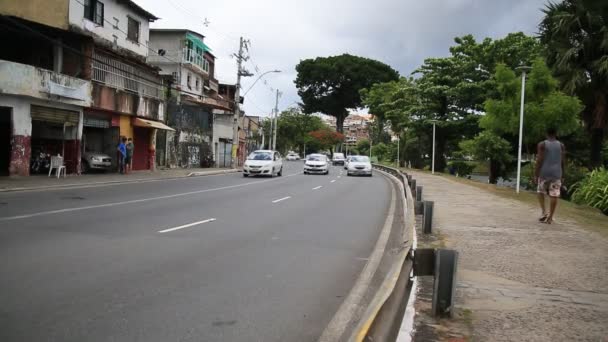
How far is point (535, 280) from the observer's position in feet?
20.0

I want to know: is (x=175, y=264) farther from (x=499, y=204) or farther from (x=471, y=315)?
(x=499, y=204)

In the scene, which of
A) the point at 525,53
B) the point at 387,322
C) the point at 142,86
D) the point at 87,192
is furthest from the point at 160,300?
the point at 525,53

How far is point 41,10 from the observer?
22.9m

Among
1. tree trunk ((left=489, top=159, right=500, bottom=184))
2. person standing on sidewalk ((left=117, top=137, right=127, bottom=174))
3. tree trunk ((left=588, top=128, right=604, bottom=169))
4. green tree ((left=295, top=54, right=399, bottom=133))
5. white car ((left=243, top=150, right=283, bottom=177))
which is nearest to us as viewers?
tree trunk ((left=588, top=128, right=604, bottom=169))

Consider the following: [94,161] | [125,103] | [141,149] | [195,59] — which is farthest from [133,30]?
[195,59]

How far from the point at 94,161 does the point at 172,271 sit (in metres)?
21.4

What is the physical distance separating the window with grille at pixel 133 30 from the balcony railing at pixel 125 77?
186 centimetres

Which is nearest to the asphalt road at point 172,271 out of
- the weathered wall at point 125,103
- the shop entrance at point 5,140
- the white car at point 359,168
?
the shop entrance at point 5,140

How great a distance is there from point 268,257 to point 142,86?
25432 millimetres

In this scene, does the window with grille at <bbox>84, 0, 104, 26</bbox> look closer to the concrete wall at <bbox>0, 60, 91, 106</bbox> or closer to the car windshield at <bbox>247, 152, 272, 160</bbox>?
the concrete wall at <bbox>0, 60, 91, 106</bbox>

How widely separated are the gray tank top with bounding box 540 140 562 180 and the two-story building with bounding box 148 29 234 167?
27800 mm

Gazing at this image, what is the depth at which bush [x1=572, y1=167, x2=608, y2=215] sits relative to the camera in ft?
52.7

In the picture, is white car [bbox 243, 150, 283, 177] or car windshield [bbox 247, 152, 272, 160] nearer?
white car [bbox 243, 150, 283, 177]

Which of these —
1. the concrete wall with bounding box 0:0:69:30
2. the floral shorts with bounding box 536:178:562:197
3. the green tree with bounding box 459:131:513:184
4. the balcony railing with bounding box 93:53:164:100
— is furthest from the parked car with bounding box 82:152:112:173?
the floral shorts with bounding box 536:178:562:197
